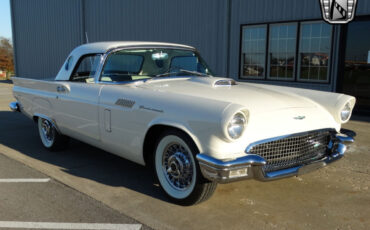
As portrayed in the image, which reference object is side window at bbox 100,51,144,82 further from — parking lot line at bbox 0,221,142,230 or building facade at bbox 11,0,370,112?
parking lot line at bbox 0,221,142,230

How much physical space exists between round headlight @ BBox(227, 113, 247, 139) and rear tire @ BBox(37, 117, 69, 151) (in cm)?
322

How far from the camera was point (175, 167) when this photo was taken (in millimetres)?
3400

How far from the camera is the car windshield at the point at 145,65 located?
14.4 feet

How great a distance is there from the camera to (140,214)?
126 inches

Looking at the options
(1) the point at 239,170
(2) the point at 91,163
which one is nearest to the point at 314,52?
(2) the point at 91,163

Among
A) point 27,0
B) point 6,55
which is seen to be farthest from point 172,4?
point 6,55

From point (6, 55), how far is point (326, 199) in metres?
50.3

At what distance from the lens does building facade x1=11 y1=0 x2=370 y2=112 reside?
8672mm

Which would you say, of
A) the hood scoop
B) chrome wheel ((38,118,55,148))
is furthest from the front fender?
chrome wheel ((38,118,55,148))

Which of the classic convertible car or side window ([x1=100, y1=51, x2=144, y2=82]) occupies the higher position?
side window ([x1=100, y1=51, x2=144, y2=82])

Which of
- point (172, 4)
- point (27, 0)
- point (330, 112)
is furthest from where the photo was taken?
point (27, 0)

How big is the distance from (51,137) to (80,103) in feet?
4.27

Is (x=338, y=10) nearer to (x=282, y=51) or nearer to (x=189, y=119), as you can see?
(x=282, y=51)

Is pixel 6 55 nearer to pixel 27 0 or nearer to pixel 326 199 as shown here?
pixel 27 0
